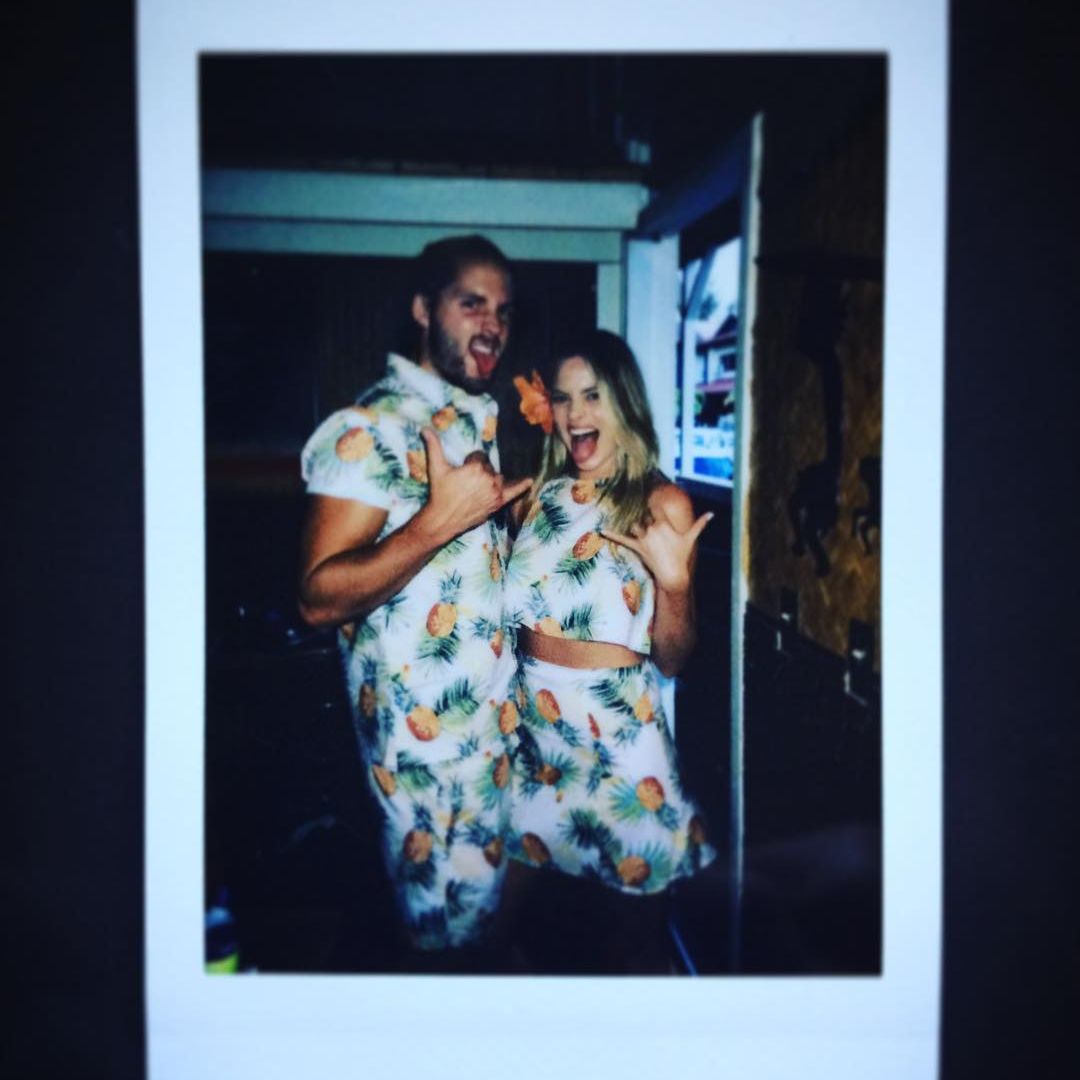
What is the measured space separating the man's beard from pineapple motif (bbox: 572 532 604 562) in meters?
0.25

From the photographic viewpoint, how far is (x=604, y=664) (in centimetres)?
126

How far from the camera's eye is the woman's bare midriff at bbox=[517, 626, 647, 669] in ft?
4.12

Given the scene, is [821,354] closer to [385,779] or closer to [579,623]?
[579,623]

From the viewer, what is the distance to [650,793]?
4.16ft

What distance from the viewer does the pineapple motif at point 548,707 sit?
4.13 feet

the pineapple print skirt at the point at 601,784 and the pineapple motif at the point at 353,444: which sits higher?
the pineapple motif at the point at 353,444

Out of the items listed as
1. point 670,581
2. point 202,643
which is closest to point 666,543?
point 670,581

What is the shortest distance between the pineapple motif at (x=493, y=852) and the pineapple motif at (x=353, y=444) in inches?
22.8

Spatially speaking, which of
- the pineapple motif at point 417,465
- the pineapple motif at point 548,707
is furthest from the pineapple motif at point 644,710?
the pineapple motif at point 417,465

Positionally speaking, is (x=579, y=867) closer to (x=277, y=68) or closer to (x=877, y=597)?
(x=877, y=597)

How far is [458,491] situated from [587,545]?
0.20 metres

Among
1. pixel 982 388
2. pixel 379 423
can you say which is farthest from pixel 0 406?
pixel 982 388

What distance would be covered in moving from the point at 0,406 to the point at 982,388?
139 centimetres

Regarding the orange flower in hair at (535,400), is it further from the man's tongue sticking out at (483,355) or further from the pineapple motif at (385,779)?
the pineapple motif at (385,779)
